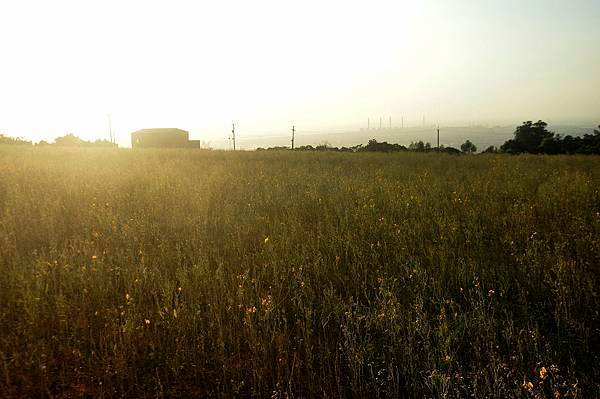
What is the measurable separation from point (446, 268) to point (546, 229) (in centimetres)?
217

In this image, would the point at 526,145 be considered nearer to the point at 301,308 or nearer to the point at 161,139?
the point at 301,308

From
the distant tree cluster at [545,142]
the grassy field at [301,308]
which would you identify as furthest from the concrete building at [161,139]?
the grassy field at [301,308]

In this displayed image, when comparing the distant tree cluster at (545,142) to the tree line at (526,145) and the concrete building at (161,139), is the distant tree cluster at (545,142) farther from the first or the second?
the concrete building at (161,139)

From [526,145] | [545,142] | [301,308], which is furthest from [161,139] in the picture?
[301,308]

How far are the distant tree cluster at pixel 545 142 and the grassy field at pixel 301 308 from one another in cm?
3585

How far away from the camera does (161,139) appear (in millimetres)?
49250

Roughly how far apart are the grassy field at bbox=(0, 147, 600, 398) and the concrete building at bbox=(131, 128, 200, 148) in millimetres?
47256

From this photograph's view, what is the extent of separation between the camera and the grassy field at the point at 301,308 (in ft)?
6.12

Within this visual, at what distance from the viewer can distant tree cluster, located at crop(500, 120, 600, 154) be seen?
1292 inches

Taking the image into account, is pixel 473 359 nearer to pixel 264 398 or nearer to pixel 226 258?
pixel 264 398

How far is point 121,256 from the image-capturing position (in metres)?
3.29

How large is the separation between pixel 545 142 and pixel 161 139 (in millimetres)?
48475

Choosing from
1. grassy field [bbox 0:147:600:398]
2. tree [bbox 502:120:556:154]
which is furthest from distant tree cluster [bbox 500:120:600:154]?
grassy field [bbox 0:147:600:398]

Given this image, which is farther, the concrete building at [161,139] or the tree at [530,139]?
the concrete building at [161,139]
